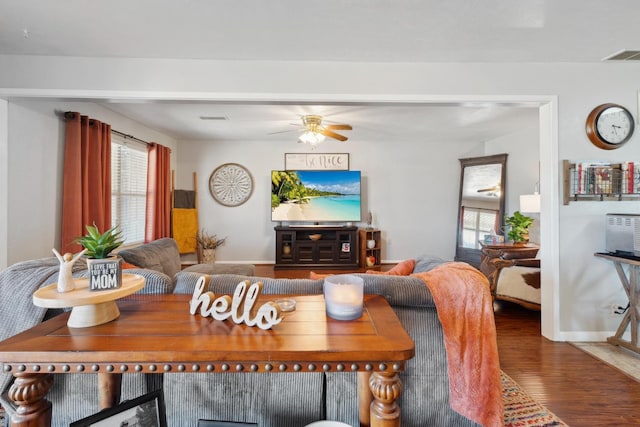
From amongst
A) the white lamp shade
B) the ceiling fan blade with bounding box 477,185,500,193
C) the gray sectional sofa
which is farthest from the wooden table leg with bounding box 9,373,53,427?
the ceiling fan blade with bounding box 477,185,500,193

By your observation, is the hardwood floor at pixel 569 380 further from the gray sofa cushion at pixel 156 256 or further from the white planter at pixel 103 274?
the gray sofa cushion at pixel 156 256

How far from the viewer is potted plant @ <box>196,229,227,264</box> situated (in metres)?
5.12

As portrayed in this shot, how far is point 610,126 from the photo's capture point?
2.53m

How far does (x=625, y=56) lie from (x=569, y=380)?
261cm

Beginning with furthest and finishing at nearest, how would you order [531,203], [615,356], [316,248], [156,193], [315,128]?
[316,248], [156,193], [315,128], [531,203], [615,356]

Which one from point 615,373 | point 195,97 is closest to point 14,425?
point 195,97

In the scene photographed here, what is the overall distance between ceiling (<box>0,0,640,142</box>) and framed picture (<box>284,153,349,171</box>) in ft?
9.62

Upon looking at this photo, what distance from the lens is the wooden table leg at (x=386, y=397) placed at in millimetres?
942

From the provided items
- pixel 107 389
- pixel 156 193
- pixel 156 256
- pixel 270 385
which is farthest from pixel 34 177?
pixel 270 385

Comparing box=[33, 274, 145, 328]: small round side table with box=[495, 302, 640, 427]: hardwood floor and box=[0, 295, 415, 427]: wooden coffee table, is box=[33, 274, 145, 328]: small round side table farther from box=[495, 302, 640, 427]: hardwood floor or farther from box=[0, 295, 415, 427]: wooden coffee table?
box=[495, 302, 640, 427]: hardwood floor

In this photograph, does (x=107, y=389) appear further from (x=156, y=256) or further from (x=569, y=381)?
(x=569, y=381)

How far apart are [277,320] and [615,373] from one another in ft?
8.43

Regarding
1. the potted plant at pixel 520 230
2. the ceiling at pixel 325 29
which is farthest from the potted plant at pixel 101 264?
the potted plant at pixel 520 230

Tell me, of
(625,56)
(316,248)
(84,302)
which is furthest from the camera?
(316,248)
